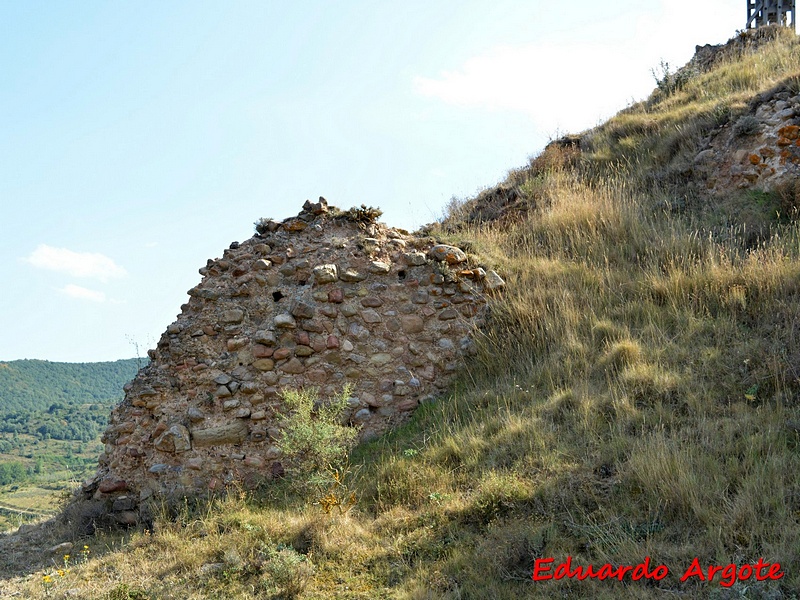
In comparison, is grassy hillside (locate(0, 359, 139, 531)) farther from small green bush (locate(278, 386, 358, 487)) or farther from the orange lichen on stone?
the orange lichen on stone

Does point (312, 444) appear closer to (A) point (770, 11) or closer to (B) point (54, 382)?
(A) point (770, 11)

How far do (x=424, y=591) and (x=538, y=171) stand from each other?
9.52 metres

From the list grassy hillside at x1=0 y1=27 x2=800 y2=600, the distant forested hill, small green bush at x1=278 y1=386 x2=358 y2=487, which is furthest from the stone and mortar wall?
the distant forested hill

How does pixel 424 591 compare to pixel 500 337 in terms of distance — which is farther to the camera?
pixel 500 337

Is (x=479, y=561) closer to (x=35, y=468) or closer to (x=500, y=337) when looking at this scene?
(x=500, y=337)

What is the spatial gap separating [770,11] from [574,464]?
19642 mm

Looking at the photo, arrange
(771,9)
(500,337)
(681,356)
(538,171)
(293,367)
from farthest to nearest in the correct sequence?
1. (771,9)
2. (538,171)
3. (500,337)
4. (293,367)
5. (681,356)

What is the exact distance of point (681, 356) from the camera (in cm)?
577

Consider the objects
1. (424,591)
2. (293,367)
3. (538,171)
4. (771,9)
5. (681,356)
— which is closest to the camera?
(424,591)

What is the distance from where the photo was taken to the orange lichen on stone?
8.84 meters

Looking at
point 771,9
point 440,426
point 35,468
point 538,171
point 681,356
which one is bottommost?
point 35,468

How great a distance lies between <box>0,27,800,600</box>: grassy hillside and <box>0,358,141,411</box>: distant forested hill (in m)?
54.8

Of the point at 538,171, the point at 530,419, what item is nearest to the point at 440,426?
the point at 530,419

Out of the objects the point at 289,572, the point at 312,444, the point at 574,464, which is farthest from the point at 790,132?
the point at 289,572
